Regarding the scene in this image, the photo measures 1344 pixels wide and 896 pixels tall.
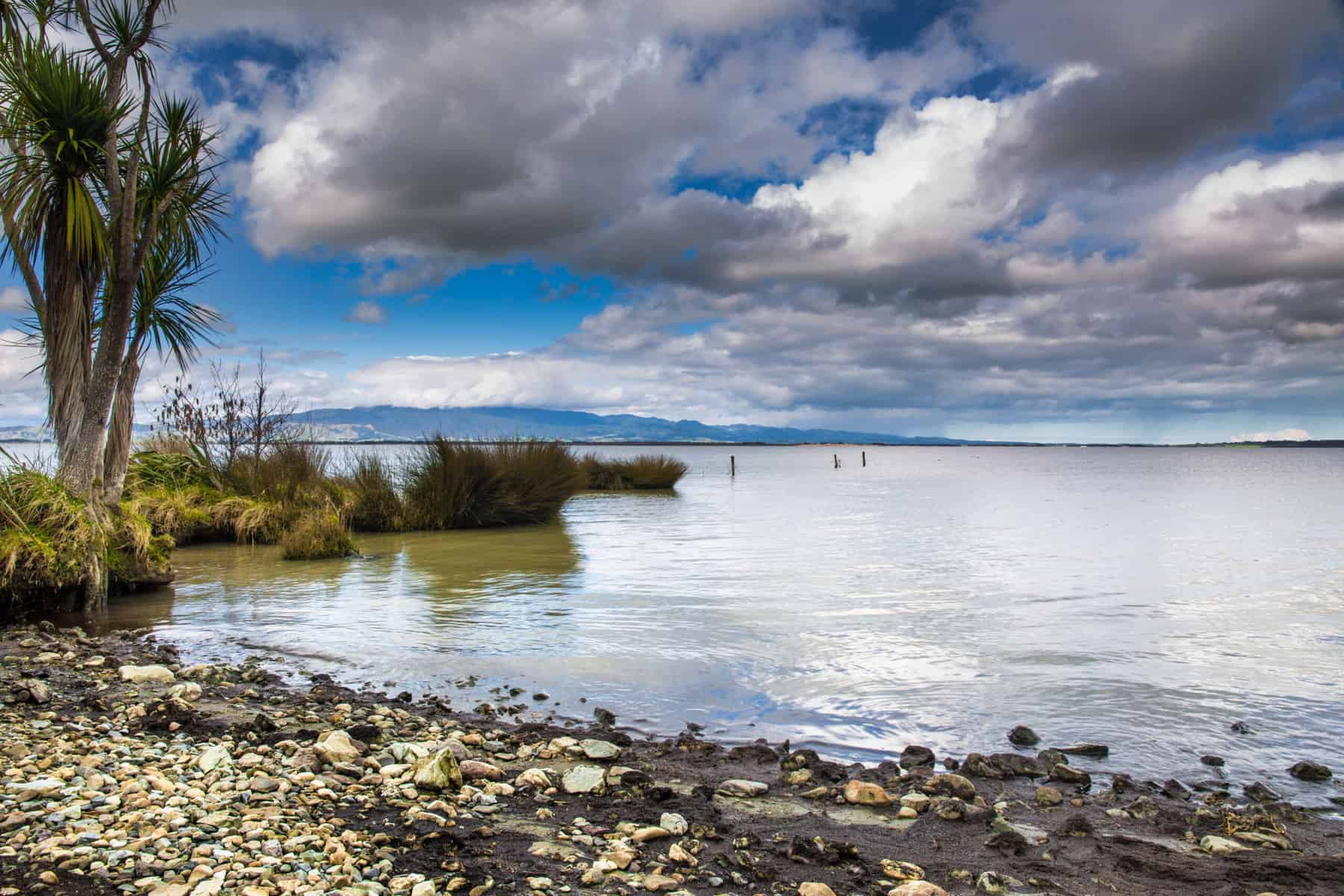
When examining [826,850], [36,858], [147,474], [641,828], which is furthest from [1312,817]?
[147,474]

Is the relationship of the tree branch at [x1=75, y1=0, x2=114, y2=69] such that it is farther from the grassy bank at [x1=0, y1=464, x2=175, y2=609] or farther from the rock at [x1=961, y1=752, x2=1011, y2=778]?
the rock at [x1=961, y1=752, x2=1011, y2=778]

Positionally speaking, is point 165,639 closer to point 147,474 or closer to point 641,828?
point 641,828

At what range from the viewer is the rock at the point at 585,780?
13.9 feet

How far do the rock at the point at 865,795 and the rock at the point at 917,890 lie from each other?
1.09m

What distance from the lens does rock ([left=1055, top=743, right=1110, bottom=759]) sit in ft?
17.6

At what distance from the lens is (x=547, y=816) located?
12.7ft

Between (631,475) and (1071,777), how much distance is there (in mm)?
34970

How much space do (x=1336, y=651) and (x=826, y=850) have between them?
25.0 feet

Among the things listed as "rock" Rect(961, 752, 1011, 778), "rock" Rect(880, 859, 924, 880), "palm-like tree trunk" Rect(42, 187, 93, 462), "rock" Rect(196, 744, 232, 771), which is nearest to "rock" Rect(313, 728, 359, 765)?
"rock" Rect(196, 744, 232, 771)

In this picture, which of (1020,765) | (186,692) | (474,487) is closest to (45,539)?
(186,692)

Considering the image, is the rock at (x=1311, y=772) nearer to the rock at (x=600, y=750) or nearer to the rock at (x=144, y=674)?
the rock at (x=600, y=750)

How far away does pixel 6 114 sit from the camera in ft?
30.5

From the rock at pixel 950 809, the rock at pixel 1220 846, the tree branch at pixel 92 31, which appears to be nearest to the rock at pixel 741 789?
the rock at pixel 950 809

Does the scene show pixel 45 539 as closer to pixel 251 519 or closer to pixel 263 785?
pixel 263 785
